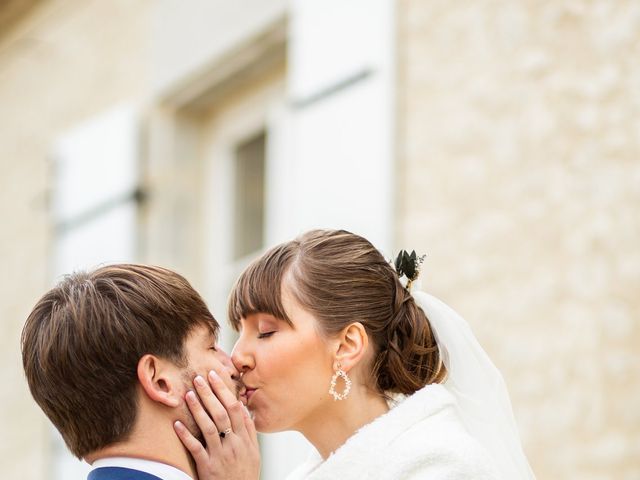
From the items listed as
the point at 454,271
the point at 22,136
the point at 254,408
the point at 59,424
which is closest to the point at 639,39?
the point at 454,271

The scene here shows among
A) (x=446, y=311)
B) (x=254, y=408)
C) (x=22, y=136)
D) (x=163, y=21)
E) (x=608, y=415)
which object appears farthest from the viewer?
(x=22, y=136)

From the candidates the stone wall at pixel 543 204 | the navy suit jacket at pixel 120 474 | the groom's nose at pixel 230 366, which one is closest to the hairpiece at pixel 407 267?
the groom's nose at pixel 230 366

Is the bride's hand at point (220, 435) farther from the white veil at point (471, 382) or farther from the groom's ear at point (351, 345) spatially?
the white veil at point (471, 382)

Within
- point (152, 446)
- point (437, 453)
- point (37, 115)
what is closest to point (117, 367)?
point (152, 446)

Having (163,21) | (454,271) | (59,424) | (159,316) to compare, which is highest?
(163,21)

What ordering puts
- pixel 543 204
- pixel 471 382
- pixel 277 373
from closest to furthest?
pixel 277 373 → pixel 471 382 → pixel 543 204

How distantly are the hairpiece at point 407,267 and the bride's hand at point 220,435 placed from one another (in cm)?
56

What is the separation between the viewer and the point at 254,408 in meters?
2.84

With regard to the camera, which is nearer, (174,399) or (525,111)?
(174,399)

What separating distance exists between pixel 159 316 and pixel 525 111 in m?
2.59

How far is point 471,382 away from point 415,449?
425 millimetres

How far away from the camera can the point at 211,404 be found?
103 inches

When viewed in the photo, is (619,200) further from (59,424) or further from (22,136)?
(22,136)

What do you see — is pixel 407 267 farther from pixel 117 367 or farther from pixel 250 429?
pixel 117 367
